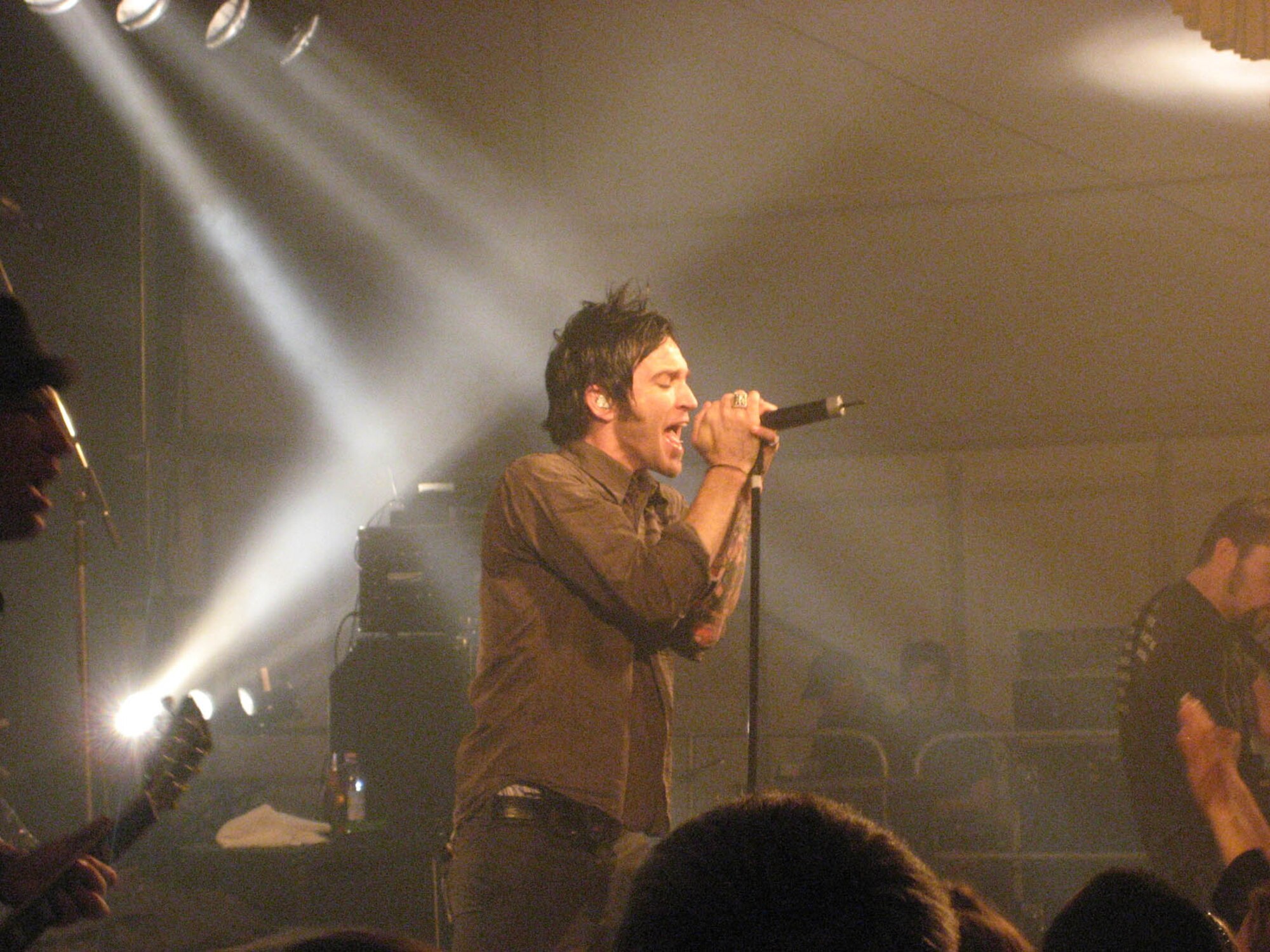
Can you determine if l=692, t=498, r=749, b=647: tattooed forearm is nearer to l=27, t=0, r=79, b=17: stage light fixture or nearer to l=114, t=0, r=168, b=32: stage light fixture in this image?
l=114, t=0, r=168, b=32: stage light fixture

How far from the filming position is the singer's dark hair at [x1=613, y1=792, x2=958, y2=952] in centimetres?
74

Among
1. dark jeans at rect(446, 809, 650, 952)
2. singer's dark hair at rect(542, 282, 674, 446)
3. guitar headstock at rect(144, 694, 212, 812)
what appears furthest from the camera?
singer's dark hair at rect(542, 282, 674, 446)

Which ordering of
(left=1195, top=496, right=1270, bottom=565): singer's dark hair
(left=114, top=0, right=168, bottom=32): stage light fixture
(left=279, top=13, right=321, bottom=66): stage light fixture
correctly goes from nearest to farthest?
(left=1195, top=496, right=1270, bottom=565): singer's dark hair → (left=114, top=0, right=168, bottom=32): stage light fixture → (left=279, top=13, right=321, bottom=66): stage light fixture

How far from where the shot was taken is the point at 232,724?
263 inches

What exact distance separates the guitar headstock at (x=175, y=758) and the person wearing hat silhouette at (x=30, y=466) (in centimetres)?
32

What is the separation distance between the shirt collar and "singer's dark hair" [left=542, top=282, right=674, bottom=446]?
5 cm

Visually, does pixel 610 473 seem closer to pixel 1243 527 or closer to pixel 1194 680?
pixel 1194 680

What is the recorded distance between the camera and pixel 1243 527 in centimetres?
385

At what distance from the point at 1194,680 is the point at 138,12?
490 cm

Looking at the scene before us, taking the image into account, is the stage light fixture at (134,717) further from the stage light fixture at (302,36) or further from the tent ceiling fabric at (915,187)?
the tent ceiling fabric at (915,187)


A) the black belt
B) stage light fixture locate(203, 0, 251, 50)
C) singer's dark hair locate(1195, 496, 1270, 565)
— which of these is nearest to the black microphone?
the black belt

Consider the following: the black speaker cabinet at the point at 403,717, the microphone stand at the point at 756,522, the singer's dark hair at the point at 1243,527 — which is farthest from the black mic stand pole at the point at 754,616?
the black speaker cabinet at the point at 403,717

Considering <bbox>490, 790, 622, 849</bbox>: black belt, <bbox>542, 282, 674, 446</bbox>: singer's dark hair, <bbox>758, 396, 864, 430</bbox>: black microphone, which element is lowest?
<bbox>490, 790, 622, 849</bbox>: black belt

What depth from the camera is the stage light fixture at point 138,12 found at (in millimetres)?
5676
